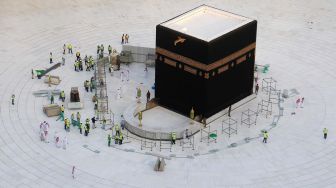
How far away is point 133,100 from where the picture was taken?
111 metres

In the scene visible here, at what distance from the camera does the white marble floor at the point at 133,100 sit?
95.5 m

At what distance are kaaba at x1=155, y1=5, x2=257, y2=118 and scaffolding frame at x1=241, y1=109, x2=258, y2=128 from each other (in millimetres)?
2422

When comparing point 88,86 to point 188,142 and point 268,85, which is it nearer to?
point 188,142

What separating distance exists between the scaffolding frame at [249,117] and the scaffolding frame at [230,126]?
121 centimetres

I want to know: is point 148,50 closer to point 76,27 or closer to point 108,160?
point 76,27

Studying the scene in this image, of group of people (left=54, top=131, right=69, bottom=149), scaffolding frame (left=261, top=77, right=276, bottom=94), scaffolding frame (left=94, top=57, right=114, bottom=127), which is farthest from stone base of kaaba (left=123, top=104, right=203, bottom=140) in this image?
scaffolding frame (left=261, top=77, right=276, bottom=94)

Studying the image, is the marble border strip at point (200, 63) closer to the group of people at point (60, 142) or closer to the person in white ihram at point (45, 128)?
the group of people at point (60, 142)

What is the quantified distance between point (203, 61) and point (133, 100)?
12.5 m

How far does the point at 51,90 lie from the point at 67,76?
5.06 meters

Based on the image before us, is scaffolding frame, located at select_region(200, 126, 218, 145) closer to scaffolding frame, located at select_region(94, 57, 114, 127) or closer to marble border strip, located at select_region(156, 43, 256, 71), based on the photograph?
marble border strip, located at select_region(156, 43, 256, 71)

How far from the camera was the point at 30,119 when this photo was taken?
10594cm

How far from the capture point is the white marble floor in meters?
95.5

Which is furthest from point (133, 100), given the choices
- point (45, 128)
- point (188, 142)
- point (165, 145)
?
point (45, 128)

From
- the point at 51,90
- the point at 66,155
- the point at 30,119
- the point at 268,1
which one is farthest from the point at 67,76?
the point at 268,1
